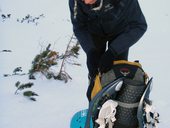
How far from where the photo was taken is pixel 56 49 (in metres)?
5.26

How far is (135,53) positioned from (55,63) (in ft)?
5.16

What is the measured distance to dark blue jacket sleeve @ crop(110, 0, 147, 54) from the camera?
2777 mm

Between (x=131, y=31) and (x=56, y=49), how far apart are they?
2.53 metres

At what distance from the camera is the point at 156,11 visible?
7309mm

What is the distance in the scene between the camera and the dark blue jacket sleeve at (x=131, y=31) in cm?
278

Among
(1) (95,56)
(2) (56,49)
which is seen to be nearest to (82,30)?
(1) (95,56)

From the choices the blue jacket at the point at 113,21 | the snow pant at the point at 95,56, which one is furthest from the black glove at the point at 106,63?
the snow pant at the point at 95,56

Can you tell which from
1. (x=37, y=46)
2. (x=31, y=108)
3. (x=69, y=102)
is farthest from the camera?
(x=37, y=46)

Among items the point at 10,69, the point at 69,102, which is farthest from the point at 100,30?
the point at 10,69

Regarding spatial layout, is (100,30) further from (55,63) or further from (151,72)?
(151,72)

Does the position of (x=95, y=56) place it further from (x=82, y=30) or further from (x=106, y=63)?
(x=106, y=63)

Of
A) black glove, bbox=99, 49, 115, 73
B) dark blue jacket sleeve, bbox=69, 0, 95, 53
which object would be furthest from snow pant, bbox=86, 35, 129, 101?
black glove, bbox=99, 49, 115, 73

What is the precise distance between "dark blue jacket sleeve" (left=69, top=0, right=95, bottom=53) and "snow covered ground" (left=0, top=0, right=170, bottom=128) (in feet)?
2.75

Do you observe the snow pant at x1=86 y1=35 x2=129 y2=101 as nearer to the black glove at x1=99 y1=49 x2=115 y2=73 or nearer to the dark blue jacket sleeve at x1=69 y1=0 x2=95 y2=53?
the dark blue jacket sleeve at x1=69 y1=0 x2=95 y2=53
